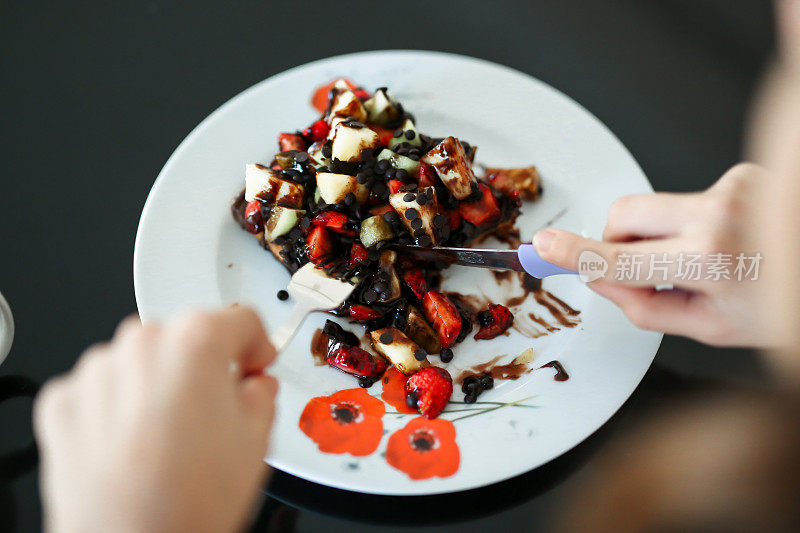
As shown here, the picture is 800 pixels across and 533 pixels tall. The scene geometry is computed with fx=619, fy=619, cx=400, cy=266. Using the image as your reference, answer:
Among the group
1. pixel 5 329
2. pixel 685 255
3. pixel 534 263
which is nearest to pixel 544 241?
pixel 534 263

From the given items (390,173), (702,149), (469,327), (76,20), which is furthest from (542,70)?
(76,20)

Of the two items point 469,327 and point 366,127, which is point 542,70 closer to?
point 366,127

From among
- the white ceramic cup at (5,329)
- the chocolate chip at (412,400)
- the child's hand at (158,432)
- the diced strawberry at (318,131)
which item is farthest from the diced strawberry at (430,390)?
the white ceramic cup at (5,329)

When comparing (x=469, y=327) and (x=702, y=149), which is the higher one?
(x=702, y=149)

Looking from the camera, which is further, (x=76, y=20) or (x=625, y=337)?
(x=76, y=20)

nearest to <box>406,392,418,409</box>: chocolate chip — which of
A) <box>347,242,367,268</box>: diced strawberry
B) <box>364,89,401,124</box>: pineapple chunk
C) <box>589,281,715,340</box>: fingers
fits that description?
<box>347,242,367,268</box>: diced strawberry

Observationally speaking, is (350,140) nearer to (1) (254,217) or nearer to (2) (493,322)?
(1) (254,217)

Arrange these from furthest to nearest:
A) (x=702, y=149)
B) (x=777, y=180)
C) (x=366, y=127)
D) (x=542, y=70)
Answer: (x=542, y=70), (x=702, y=149), (x=366, y=127), (x=777, y=180)
